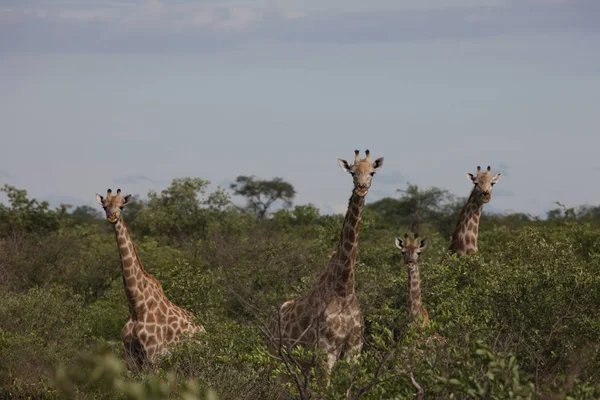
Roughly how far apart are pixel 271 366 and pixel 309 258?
1058 centimetres

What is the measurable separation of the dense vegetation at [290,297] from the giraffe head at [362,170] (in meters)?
1.48

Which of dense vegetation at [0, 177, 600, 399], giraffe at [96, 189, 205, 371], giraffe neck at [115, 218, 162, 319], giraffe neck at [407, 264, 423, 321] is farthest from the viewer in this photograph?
giraffe neck at [115, 218, 162, 319]

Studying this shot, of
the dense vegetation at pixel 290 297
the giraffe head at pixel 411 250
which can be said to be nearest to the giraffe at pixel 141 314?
the dense vegetation at pixel 290 297

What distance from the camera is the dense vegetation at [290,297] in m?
7.90

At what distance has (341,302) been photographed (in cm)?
1142

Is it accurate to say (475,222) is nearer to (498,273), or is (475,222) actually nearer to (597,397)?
(498,273)

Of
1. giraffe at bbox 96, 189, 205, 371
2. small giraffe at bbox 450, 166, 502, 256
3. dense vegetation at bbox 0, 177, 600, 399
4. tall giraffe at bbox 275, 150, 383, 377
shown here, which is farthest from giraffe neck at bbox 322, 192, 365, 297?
small giraffe at bbox 450, 166, 502, 256

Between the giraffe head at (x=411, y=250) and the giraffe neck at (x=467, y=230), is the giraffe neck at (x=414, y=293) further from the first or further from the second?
the giraffe neck at (x=467, y=230)

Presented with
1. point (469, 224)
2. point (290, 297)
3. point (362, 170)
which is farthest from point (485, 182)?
point (362, 170)

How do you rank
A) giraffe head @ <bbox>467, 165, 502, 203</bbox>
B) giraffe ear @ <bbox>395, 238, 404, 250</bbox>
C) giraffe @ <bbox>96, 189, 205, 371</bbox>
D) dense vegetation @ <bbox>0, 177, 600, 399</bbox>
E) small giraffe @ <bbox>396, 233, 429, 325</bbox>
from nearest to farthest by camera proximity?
1. dense vegetation @ <bbox>0, 177, 600, 399</bbox>
2. small giraffe @ <bbox>396, 233, 429, 325</bbox>
3. giraffe ear @ <bbox>395, 238, 404, 250</bbox>
4. giraffe @ <bbox>96, 189, 205, 371</bbox>
5. giraffe head @ <bbox>467, 165, 502, 203</bbox>

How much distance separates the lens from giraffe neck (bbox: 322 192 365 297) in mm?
11430

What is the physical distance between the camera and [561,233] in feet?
77.8

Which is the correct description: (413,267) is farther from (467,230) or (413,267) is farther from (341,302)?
(467,230)

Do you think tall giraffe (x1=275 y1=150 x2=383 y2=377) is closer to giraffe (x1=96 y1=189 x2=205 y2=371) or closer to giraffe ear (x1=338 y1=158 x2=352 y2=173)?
giraffe ear (x1=338 y1=158 x2=352 y2=173)
